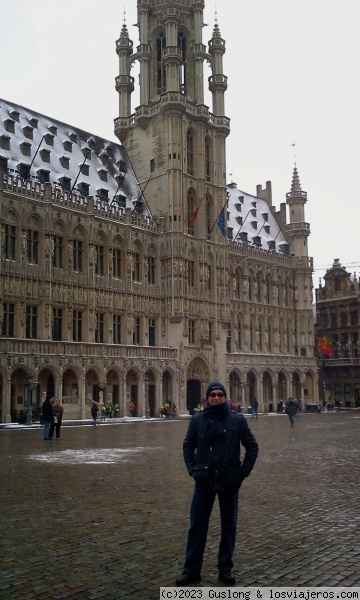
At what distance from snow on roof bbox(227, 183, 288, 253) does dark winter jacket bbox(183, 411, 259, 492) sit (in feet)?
216

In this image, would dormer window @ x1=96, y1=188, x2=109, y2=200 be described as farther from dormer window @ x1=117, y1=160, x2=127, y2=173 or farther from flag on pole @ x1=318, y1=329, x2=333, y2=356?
flag on pole @ x1=318, y1=329, x2=333, y2=356

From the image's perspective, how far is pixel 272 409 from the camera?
6975 centimetres

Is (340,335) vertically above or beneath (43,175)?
beneath

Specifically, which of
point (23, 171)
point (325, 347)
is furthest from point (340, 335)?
point (23, 171)

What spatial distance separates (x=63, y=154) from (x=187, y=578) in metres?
53.4

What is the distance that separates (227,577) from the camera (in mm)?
6566

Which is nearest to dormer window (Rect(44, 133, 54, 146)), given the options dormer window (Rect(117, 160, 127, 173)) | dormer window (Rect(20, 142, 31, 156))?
dormer window (Rect(20, 142, 31, 156))

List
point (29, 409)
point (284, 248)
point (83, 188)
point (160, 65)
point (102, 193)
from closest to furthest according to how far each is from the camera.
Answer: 1. point (29, 409)
2. point (83, 188)
3. point (102, 193)
4. point (160, 65)
5. point (284, 248)

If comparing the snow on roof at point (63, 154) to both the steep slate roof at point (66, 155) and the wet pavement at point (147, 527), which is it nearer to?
the steep slate roof at point (66, 155)

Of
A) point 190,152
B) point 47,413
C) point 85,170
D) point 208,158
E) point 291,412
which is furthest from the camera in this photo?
point 208,158

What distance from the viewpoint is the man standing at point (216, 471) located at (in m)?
6.69

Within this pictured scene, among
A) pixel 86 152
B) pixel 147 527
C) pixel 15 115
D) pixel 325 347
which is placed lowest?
pixel 147 527

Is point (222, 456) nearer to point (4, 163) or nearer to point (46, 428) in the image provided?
point (46, 428)

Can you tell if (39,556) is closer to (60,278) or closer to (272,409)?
(60,278)
